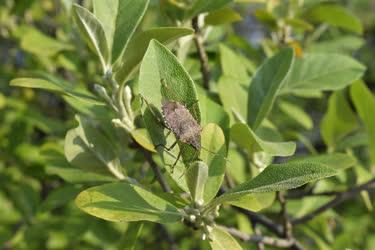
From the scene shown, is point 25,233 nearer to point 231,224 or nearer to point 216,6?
point 231,224

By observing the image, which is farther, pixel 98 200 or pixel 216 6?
pixel 216 6

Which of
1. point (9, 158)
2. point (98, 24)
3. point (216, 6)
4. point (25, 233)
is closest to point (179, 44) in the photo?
point (216, 6)

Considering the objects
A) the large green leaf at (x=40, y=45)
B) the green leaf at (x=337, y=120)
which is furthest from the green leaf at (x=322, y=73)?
the large green leaf at (x=40, y=45)

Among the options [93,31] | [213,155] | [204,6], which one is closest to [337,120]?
[204,6]

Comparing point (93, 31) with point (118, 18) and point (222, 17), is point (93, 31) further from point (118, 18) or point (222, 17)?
point (222, 17)

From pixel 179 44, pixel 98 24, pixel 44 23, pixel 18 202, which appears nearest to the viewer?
pixel 98 24

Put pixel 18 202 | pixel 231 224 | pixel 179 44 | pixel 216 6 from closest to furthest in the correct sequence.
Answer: pixel 216 6, pixel 179 44, pixel 231 224, pixel 18 202
